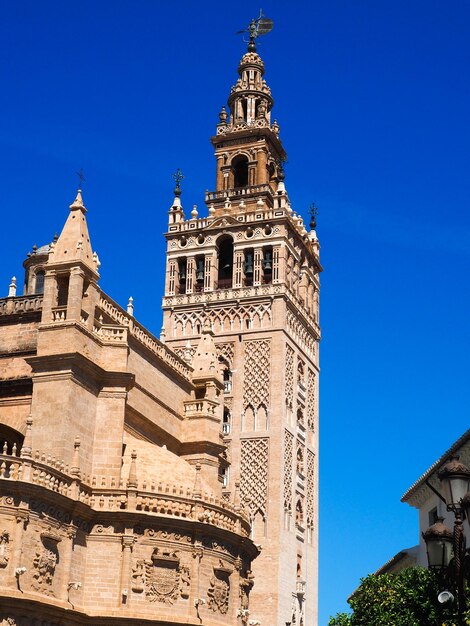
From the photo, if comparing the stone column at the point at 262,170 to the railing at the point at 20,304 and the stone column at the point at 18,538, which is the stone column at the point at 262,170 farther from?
the stone column at the point at 18,538

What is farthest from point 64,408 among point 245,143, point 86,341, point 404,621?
point 245,143

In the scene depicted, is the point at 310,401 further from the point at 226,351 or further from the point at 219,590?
the point at 219,590

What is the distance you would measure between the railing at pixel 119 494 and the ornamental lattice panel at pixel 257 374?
18.2 meters

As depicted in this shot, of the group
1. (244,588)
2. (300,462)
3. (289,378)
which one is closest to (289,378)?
(289,378)

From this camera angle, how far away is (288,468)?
5131 centimetres

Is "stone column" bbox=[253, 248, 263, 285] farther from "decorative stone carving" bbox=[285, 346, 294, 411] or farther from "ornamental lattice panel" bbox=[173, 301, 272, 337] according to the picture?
"decorative stone carving" bbox=[285, 346, 294, 411]

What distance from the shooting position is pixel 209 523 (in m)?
32.1

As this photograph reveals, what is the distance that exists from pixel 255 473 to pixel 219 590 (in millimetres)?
18173

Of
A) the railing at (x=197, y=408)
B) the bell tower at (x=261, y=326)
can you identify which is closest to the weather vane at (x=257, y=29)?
the bell tower at (x=261, y=326)

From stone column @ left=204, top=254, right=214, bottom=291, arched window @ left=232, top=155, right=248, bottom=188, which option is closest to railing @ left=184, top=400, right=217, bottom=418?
stone column @ left=204, top=254, right=214, bottom=291

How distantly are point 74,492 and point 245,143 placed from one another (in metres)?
34.3

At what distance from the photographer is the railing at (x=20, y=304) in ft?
114

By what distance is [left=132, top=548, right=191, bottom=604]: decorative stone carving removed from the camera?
30531 millimetres

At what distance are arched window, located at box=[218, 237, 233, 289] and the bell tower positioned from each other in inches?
2.5
